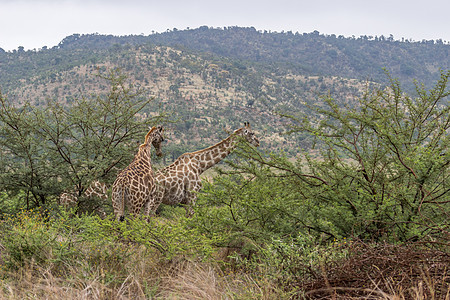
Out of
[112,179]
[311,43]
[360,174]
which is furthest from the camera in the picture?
[311,43]

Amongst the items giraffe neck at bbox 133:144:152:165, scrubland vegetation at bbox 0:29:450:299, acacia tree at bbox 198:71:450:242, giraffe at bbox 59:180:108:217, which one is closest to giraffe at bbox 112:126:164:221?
giraffe neck at bbox 133:144:152:165

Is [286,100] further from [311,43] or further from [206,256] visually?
[311,43]

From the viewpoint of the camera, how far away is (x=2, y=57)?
105 metres

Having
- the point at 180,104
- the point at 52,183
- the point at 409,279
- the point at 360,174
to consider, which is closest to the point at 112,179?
the point at 52,183

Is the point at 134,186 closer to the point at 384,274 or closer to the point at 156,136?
the point at 156,136

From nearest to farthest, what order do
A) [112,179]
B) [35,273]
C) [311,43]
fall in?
1. [35,273]
2. [112,179]
3. [311,43]

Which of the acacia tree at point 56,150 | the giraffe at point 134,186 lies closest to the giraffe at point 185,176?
the giraffe at point 134,186

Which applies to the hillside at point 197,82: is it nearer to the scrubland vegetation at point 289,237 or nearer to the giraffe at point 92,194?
the giraffe at point 92,194

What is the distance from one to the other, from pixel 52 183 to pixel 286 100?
66.1m

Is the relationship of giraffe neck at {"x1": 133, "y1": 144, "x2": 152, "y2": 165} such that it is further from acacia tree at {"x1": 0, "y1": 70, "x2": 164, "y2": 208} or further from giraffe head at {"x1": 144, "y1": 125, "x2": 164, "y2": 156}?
acacia tree at {"x1": 0, "y1": 70, "x2": 164, "y2": 208}

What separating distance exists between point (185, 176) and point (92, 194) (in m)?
2.38

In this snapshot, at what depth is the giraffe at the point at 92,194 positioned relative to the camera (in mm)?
9609

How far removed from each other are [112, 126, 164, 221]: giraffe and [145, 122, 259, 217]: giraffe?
46 centimetres

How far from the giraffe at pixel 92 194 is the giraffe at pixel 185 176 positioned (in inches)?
Answer: 62.5
